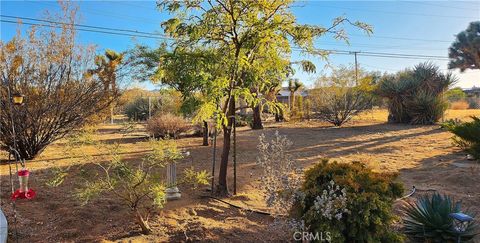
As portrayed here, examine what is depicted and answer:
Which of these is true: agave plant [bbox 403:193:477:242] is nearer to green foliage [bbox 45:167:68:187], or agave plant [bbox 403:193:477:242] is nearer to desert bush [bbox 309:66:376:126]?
green foliage [bbox 45:167:68:187]

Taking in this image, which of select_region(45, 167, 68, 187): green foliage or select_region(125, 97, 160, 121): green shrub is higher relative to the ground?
select_region(125, 97, 160, 121): green shrub

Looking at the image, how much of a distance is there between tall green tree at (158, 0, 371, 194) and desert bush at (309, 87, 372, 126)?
12.5 meters

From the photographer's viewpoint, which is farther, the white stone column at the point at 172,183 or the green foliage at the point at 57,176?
the white stone column at the point at 172,183

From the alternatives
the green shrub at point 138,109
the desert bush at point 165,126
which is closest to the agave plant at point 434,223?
the desert bush at point 165,126

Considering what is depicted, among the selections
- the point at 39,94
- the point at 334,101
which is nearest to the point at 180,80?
the point at 39,94

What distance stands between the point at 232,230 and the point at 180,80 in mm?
1999

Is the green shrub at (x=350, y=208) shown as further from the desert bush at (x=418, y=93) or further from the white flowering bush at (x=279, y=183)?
the desert bush at (x=418, y=93)

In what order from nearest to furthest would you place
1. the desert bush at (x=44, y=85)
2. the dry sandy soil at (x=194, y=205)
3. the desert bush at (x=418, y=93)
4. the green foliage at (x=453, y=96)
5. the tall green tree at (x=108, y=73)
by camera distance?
the dry sandy soil at (x=194, y=205) → the desert bush at (x=44, y=85) → the tall green tree at (x=108, y=73) → the desert bush at (x=418, y=93) → the green foliage at (x=453, y=96)

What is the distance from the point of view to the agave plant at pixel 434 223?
11.0ft

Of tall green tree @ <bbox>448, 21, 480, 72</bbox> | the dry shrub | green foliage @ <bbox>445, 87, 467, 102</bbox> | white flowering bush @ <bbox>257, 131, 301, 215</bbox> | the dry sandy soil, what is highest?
tall green tree @ <bbox>448, 21, 480, 72</bbox>

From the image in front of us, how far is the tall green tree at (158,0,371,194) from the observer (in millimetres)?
4504

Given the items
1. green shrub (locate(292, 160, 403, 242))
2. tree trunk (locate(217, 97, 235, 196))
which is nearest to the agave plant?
green shrub (locate(292, 160, 403, 242))

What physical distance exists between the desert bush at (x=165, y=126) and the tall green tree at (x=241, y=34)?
8510 mm

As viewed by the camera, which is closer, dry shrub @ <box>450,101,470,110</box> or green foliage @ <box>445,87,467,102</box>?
green foliage @ <box>445,87,467,102</box>
